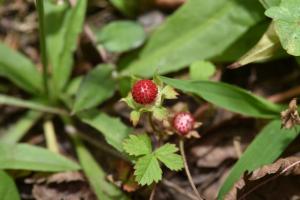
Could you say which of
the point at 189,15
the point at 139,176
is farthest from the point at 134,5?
the point at 139,176

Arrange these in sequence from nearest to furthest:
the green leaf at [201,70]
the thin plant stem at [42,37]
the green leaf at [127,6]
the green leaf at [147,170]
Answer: the green leaf at [147,170], the thin plant stem at [42,37], the green leaf at [201,70], the green leaf at [127,6]

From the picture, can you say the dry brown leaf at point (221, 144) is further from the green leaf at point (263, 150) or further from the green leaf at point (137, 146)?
the green leaf at point (137, 146)

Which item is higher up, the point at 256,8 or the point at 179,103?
the point at 256,8

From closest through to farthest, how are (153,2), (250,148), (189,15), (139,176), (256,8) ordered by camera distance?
(139,176) → (250,148) → (256,8) → (189,15) → (153,2)

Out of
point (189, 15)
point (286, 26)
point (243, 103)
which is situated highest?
point (286, 26)

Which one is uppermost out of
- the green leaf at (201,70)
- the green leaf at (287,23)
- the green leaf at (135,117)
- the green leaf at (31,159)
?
the green leaf at (287,23)

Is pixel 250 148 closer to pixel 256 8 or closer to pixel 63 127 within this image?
pixel 256 8

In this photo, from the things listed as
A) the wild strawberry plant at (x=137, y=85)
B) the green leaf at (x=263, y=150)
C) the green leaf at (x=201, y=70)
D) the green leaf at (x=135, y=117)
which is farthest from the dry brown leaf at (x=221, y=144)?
the green leaf at (x=135, y=117)
